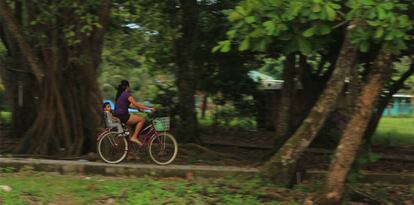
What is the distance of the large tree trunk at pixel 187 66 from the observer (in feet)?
42.8

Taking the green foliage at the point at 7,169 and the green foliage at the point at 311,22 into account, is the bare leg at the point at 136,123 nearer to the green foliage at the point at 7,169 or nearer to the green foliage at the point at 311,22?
the green foliage at the point at 7,169

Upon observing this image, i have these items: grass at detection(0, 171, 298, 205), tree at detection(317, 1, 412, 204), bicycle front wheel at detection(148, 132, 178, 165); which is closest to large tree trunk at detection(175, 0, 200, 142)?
bicycle front wheel at detection(148, 132, 178, 165)

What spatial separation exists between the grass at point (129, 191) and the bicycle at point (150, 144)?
1.49 m

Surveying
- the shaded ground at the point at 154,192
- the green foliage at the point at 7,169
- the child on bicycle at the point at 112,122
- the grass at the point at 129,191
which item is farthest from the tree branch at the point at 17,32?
the grass at the point at 129,191

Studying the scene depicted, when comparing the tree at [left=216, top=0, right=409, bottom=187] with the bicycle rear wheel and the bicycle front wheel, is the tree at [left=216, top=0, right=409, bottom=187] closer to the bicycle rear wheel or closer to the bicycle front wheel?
the bicycle front wheel

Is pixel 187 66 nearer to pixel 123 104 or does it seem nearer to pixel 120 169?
pixel 123 104

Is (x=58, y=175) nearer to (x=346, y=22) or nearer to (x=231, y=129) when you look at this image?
(x=346, y=22)

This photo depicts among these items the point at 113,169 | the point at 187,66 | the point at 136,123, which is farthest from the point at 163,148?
the point at 187,66

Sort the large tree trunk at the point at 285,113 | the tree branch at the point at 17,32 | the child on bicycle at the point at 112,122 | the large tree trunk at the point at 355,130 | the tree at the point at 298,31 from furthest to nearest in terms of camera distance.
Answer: the large tree trunk at the point at 285,113 → the child on bicycle at the point at 112,122 → the tree branch at the point at 17,32 → the large tree trunk at the point at 355,130 → the tree at the point at 298,31

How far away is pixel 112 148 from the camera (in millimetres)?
10336

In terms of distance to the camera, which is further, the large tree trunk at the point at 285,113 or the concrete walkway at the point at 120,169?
the large tree trunk at the point at 285,113

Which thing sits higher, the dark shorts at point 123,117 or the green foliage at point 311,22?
the green foliage at point 311,22

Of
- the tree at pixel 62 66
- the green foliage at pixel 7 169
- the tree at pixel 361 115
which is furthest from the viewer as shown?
the tree at pixel 62 66

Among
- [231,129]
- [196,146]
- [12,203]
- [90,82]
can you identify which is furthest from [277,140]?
[231,129]
